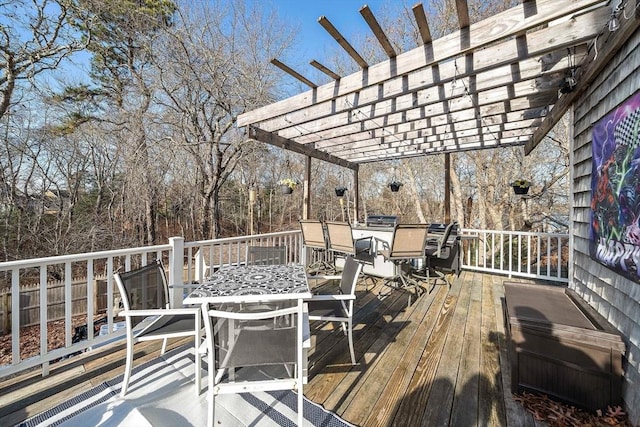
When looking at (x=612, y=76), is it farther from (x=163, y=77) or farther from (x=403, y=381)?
(x=163, y=77)

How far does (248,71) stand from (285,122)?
17.8 ft

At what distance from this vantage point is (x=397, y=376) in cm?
203

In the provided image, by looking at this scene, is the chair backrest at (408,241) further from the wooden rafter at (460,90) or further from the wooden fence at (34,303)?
the wooden fence at (34,303)

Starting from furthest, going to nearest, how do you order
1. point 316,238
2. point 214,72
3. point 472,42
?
point 214,72
point 316,238
point 472,42

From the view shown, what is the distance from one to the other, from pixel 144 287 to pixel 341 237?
261 centimetres

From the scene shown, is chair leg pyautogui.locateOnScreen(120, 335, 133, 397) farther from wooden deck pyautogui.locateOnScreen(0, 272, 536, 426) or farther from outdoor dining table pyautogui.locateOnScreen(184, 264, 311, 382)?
outdoor dining table pyautogui.locateOnScreen(184, 264, 311, 382)

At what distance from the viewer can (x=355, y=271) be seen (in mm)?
2154

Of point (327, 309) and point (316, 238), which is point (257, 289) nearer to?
point (327, 309)

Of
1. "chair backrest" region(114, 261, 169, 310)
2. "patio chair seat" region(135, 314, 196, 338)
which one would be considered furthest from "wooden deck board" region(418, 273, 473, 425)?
"chair backrest" region(114, 261, 169, 310)

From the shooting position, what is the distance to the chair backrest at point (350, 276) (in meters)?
2.12

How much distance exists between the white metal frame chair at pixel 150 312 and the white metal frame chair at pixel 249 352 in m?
0.40

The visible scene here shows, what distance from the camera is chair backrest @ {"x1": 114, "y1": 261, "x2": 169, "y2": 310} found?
1.82 m

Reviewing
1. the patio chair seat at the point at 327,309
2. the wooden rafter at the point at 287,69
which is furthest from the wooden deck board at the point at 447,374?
the wooden rafter at the point at 287,69

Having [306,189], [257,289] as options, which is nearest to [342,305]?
[257,289]
